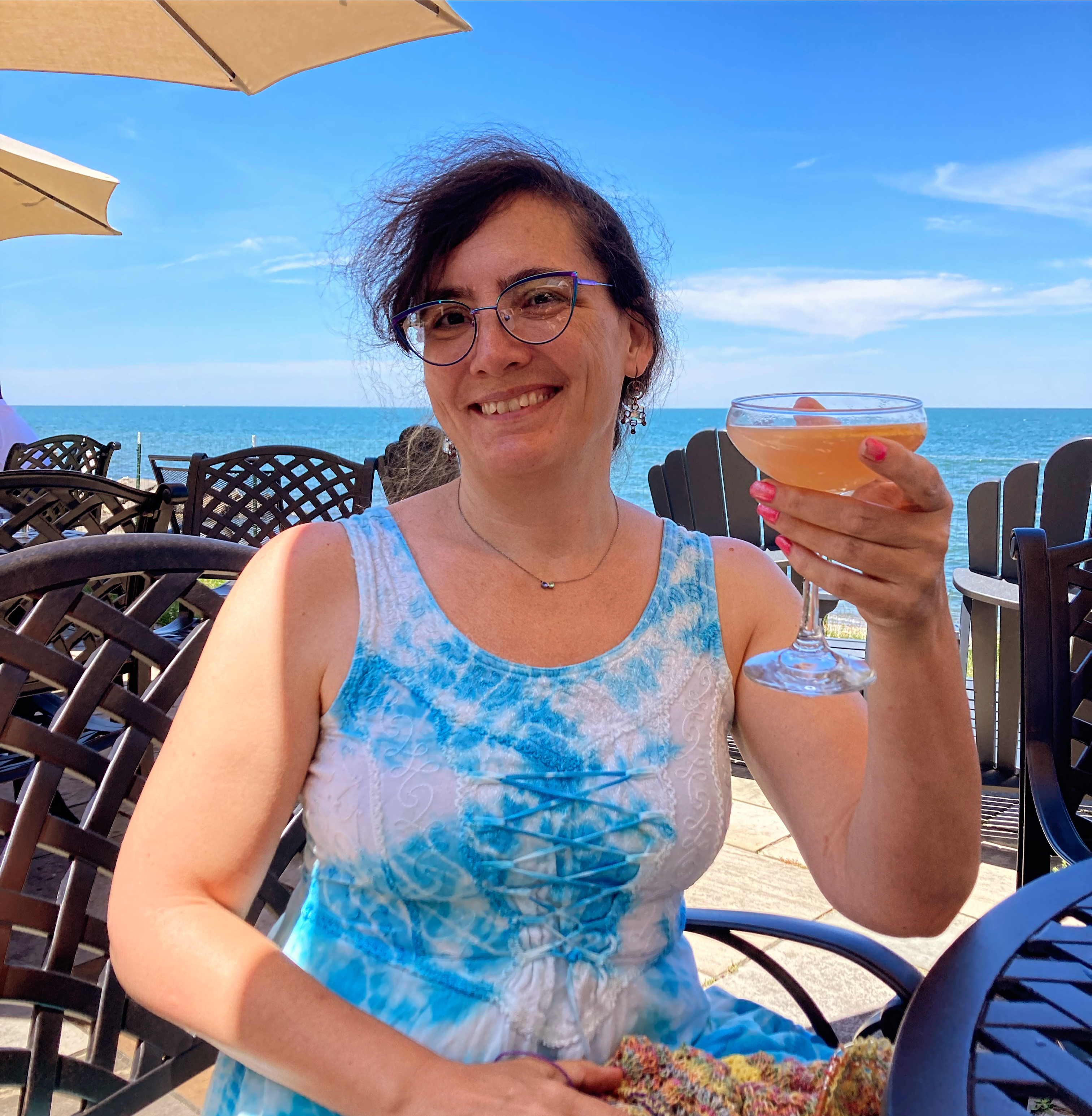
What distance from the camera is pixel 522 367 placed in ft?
4.32

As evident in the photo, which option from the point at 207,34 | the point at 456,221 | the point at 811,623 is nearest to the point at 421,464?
the point at 456,221

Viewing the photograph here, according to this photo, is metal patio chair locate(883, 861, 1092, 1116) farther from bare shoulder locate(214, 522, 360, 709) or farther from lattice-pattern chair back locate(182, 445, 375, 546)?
lattice-pattern chair back locate(182, 445, 375, 546)

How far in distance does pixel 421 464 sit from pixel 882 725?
1326 mm

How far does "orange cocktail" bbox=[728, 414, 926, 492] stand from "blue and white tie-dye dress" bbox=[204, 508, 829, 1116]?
40 cm

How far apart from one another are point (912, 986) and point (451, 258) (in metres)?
1.19

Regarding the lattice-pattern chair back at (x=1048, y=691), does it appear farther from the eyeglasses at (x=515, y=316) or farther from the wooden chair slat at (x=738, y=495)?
the wooden chair slat at (x=738, y=495)

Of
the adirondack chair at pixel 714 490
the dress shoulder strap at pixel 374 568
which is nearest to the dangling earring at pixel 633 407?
the dress shoulder strap at pixel 374 568

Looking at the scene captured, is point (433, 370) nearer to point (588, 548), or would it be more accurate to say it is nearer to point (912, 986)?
point (588, 548)

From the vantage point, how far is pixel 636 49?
39.7 meters

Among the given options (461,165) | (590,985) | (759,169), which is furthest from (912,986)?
(759,169)

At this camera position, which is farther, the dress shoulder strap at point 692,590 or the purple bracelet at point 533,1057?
the dress shoulder strap at point 692,590

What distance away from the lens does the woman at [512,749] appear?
926mm

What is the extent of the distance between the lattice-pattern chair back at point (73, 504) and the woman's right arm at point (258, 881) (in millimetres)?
1409

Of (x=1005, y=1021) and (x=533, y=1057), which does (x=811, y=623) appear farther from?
(x=533, y=1057)
